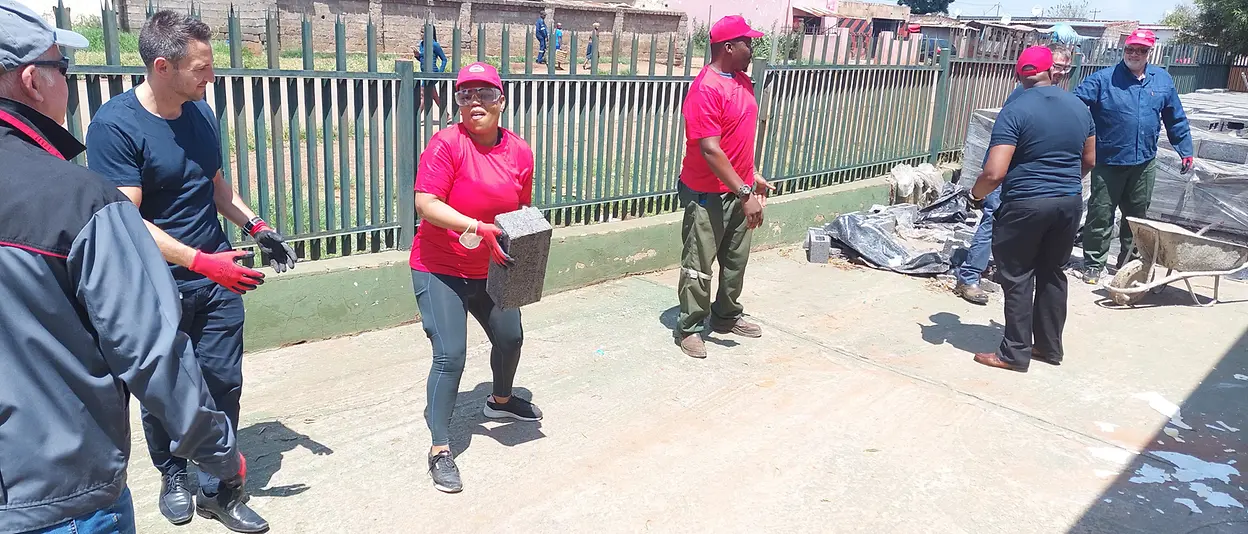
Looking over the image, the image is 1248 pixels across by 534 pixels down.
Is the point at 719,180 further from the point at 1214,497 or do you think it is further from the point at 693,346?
the point at 1214,497

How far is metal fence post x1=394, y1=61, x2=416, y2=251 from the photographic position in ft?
17.8

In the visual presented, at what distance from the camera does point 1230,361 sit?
5.87 m

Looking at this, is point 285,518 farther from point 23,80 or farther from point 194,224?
point 23,80

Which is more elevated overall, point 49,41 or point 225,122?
point 49,41

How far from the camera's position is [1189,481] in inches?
163

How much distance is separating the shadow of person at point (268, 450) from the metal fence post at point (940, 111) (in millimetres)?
8446

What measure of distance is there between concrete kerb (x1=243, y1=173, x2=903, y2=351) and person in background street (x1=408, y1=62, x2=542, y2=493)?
1.66m

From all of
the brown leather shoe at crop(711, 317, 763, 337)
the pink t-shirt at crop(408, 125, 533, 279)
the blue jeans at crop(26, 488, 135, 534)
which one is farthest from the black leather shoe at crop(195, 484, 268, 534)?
the brown leather shoe at crop(711, 317, 763, 337)

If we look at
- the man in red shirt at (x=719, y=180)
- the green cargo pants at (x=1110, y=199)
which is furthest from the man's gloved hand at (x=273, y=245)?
the green cargo pants at (x=1110, y=199)

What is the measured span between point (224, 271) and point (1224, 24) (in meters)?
27.1

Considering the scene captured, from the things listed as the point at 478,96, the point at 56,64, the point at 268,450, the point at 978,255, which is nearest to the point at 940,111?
the point at 978,255

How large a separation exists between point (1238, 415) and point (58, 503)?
223 inches

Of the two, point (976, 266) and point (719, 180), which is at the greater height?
point (719, 180)

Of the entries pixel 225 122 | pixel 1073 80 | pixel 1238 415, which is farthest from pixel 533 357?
pixel 1073 80
